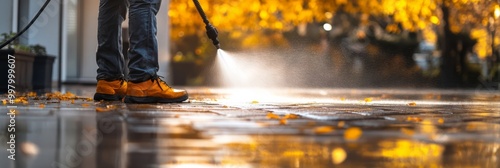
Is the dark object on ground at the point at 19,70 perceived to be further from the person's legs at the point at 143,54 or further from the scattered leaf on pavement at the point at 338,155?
the scattered leaf on pavement at the point at 338,155

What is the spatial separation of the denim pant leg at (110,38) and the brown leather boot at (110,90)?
4 centimetres

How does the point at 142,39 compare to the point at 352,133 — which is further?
the point at 142,39

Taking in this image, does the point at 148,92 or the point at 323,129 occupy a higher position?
the point at 148,92

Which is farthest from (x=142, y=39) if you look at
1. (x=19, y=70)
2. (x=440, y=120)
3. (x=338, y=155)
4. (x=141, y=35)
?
(x=19, y=70)

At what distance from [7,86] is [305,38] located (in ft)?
64.7

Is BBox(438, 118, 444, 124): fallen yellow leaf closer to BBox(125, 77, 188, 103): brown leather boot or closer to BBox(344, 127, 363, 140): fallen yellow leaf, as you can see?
BBox(344, 127, 363, 140): fallen yellow leaf

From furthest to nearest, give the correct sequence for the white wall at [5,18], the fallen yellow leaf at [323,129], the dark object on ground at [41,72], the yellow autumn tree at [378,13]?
1. the yellow autumn tree at [378,13]
2. the white wall at [5,18]
3. the dark object on ground at [41,72]
4. the fallen yellow leaf at [323,129]

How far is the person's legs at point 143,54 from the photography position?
668 centimetres

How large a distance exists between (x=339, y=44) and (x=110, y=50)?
2109 cm

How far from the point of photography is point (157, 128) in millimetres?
4562

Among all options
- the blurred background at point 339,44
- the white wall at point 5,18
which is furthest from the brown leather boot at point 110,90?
the blurred background at point 339,44

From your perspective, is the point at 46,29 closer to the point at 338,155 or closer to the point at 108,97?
the point at 108,97

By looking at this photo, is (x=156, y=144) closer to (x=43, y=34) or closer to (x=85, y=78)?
(x=43, y=34)

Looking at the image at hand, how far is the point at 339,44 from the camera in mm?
28094
